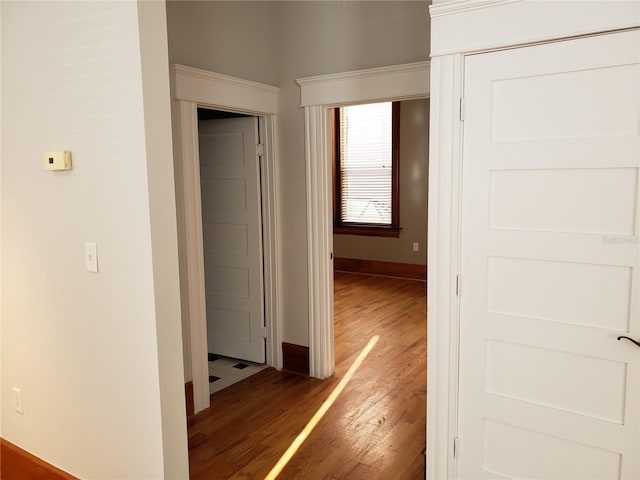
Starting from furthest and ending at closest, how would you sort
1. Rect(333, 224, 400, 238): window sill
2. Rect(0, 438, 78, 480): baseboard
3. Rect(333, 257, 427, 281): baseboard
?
Rect(333, 224, 400, 238): window sill < Rect(333, 257, 427, 281): baseboard < Rect(0, 438, 78, 480): baseboard

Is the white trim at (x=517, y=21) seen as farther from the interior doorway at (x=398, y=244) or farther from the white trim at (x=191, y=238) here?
the interior doorway at (x=398, y=244)

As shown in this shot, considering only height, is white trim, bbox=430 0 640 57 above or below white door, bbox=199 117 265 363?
above

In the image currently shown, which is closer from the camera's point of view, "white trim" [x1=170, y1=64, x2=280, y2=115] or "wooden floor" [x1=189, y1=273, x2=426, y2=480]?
"wooden floor" [x1=189, y1=273, x2=426, y2=480]

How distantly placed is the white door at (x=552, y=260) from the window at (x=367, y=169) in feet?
17.8

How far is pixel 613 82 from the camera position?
71.1 inches

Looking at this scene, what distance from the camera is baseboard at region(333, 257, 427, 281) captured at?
7453 mm

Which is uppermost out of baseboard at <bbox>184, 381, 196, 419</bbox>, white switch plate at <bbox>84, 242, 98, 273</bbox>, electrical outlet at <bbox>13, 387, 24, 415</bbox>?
white switch plate at <bbox>84, 242, 98, 273</bbox>

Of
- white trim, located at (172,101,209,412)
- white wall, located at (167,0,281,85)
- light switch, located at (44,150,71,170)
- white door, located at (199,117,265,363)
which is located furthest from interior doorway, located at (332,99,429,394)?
light switch, located at (44,150,71,170)

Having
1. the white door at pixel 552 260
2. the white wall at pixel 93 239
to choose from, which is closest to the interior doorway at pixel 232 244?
the white wall at pixel 93 239

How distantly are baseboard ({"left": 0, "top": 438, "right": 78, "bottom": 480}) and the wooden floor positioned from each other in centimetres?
68

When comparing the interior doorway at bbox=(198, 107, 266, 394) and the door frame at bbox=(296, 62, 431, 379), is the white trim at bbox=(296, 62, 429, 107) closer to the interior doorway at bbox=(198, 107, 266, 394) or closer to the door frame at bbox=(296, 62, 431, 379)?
the door frame at bbox=(296, 62, 431, 379)

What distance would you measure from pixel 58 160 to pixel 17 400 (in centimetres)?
136

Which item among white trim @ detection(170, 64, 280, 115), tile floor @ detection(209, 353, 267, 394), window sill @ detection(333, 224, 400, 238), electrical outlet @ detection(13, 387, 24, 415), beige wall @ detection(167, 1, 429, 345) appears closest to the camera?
electrical outlet @ detection(13, 387, 24, 415)

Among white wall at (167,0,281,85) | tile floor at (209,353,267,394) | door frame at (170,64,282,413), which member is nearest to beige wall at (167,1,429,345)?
white wall at (167,0,281,85)
